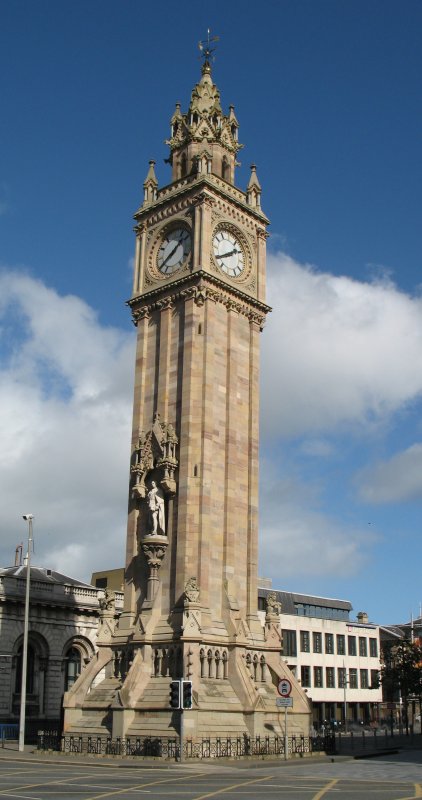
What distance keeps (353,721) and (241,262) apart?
63.6 m

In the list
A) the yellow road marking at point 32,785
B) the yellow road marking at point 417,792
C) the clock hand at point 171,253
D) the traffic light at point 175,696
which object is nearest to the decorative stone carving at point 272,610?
the traffic light at point 175,696

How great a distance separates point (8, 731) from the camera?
59250 mm

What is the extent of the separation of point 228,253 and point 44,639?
33810mm

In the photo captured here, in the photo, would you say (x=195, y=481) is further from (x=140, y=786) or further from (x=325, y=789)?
(x=325, y=789)

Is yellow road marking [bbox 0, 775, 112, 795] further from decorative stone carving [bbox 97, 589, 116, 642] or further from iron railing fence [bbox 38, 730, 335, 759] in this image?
decorative stone carving [bbox 97, 589, 116, 642]

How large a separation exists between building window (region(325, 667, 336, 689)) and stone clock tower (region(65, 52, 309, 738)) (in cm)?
5056

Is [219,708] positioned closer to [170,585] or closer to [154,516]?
[170,585]

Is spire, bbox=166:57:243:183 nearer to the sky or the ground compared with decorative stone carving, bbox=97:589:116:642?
nearer to the sky

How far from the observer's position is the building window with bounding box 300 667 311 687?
9575 cm

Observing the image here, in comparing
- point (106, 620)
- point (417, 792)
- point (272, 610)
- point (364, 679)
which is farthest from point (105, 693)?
point (364, 679)

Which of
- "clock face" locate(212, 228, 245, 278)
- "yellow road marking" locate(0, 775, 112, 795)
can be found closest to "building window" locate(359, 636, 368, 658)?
"clock face" locate(212, 228, 245, 278)

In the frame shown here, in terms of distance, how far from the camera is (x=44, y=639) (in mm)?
67562

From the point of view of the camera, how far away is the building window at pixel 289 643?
94.4m

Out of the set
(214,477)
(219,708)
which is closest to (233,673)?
(219,708)
